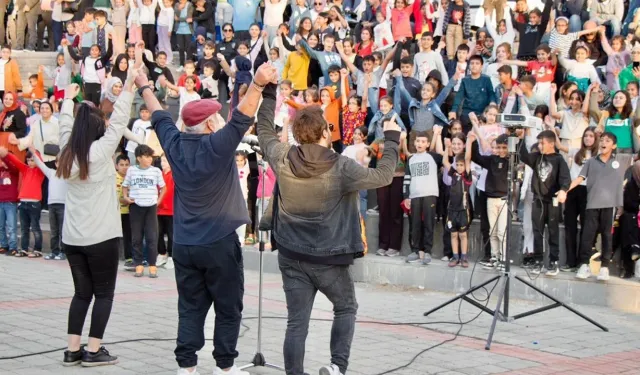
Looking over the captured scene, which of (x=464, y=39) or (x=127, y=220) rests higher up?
(x=464, y=39)

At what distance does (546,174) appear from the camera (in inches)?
438

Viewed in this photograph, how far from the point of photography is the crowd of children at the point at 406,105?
37.1 ft

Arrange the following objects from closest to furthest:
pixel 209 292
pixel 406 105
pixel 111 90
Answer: pixel 209 292, pixel 406 105, pixel 111 90

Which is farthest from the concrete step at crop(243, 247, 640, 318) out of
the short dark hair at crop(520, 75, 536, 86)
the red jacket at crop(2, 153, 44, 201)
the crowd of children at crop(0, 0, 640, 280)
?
the red jacket at crop(2, 153, 44, 201)

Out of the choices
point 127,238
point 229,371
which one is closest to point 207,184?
point 229,371

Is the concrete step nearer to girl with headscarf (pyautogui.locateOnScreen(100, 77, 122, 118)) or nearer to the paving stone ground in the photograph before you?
the paving stone ground

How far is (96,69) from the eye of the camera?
18.2 metres

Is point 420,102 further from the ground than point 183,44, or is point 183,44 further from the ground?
point 183,44

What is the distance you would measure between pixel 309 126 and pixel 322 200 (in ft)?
1.57

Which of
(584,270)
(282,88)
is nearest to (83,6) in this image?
(282,88)

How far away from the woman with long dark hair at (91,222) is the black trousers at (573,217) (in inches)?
236

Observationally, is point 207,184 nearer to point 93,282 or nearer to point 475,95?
point 93,282

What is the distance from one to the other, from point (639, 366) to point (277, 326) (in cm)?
322

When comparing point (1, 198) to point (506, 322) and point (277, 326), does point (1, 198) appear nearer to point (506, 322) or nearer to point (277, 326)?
point (277, 326)
